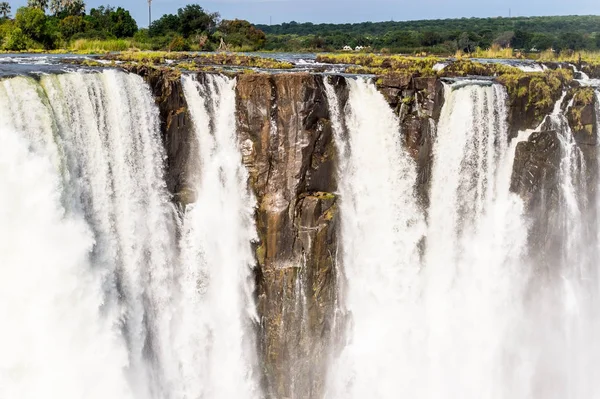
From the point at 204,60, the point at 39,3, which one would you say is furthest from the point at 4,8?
the point at 204,60

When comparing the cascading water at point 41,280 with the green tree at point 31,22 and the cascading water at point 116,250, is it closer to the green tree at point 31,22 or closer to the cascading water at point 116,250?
the cascading water at point 116,250

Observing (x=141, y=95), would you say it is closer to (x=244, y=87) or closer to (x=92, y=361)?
(x=244, y=87)

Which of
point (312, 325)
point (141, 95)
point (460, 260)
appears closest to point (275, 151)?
point (141, 95)

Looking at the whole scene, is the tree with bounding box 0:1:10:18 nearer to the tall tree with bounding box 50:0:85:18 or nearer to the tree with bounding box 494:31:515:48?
the tall tree with bounding box 50:0:85:18

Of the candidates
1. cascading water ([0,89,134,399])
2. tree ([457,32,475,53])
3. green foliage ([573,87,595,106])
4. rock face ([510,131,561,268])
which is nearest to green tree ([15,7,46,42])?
cascading water ([0,89,134,399])

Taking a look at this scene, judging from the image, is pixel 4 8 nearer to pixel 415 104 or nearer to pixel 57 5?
pixel 57 5

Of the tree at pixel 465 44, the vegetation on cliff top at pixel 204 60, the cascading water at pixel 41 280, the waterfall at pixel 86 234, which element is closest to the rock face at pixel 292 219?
the waterfall at pixel 86 234
